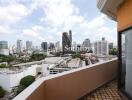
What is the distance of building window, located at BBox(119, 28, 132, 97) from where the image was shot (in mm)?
3262

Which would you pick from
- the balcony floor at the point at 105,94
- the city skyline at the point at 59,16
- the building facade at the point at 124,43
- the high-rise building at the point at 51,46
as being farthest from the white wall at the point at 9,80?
the high-rise building at the point at 51,46

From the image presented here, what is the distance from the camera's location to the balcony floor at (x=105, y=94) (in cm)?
427

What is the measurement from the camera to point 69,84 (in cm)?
368

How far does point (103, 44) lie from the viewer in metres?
47.1

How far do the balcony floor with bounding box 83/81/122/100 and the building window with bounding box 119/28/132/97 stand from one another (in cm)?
55

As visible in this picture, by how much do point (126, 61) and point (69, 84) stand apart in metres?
1.17

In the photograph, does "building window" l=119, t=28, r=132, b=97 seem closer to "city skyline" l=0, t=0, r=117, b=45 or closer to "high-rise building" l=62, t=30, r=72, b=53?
"city skyline" l=0, t=0, r=117, b=45

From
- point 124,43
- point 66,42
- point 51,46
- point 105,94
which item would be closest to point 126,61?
point 124,43

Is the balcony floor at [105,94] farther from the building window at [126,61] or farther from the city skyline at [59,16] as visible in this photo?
the city skyline at [59,16]

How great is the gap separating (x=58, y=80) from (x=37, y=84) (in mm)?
643

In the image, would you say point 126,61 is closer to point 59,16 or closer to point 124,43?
point 124,43

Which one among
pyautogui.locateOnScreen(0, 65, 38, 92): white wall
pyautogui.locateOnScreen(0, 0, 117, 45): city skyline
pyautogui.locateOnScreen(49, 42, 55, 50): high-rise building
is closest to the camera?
pyautogui.locateOnScreen(0, 0, 117, 45): city skyline

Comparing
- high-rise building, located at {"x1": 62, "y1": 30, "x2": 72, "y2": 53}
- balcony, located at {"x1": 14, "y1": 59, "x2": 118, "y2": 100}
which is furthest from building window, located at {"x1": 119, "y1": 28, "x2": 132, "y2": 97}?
high-rise building, located at {"x1": 62, "y1": 30, "x2": 72, "y2": 53}

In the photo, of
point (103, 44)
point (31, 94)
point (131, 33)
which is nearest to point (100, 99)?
point (131, 33)
